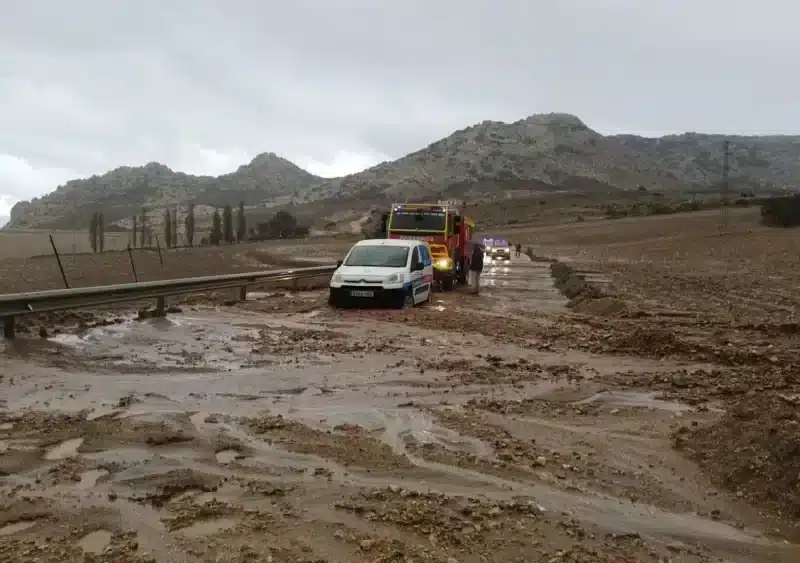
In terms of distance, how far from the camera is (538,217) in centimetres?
10400

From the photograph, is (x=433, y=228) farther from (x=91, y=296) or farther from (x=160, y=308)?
(x=91, y=296)

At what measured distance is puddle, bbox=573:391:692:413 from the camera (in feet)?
24.2

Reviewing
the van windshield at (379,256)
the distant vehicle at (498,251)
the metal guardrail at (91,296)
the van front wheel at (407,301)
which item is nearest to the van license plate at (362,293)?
the van front wheel at (407,301)

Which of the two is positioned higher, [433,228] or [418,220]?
[418,220]

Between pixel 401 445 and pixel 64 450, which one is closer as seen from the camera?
pixel 64 450

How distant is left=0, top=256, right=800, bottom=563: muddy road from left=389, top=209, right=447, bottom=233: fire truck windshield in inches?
476

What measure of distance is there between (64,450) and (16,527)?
1.55 m

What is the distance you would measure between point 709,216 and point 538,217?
26.2 metres

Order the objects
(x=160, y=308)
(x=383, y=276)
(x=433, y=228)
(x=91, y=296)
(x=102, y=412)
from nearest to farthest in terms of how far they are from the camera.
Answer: (x=102, y=412) < (x=91, y=296) < (x=160, y=308) < (x=383, y=276) < (x=433, y=228)

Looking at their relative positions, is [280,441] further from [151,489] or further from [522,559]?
[522,559]

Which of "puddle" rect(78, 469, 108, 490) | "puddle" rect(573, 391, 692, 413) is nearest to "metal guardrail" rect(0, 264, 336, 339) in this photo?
"puddle" rect(78, 469, 108, 490)

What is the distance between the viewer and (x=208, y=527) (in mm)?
4191

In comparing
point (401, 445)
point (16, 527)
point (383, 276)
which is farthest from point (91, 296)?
point (16, 527)

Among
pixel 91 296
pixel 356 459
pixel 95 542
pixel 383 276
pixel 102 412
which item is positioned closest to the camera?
pixel 95 542
